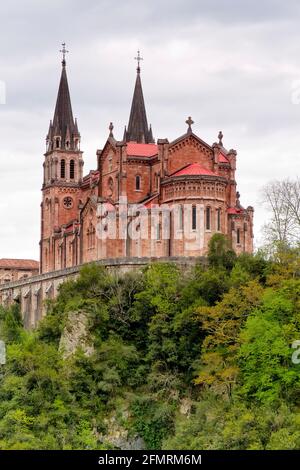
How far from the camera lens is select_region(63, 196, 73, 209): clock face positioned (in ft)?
369

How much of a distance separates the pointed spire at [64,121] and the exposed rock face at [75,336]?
1295 inches

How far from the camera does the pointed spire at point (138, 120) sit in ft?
360

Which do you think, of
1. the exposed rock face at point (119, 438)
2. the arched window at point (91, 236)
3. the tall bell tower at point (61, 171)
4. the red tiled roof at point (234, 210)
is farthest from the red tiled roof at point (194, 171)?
the exposed rock face at point (119, 438)

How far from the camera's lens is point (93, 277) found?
83625 millimetres

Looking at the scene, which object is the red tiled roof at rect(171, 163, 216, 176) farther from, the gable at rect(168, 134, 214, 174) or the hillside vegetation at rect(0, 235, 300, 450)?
the hillside vegetation at rect(0, 235, 300, 450)

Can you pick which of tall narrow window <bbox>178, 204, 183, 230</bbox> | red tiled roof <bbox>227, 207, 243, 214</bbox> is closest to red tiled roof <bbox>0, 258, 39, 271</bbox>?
red tiled roof <bbox>227, 207, 243, 214</bbox>

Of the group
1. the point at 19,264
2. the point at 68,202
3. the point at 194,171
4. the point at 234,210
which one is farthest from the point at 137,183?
the point at 19,264

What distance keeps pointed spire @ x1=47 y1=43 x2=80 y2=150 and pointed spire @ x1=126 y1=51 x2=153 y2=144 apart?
509 centimetres

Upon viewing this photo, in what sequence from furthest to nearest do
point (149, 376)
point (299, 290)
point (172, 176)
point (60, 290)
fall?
point (172, 176) < point (60, 290) < point (149, 376) < point (299, 290)

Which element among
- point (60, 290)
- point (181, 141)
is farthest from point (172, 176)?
point (60, 290)

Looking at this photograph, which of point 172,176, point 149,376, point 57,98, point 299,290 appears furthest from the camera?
point 57,98

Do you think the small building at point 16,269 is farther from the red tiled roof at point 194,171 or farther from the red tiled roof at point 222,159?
the red tiled roof at point 194,171

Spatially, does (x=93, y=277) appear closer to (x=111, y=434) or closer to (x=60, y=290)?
(x=60, y=290)

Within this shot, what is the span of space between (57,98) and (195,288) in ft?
123
